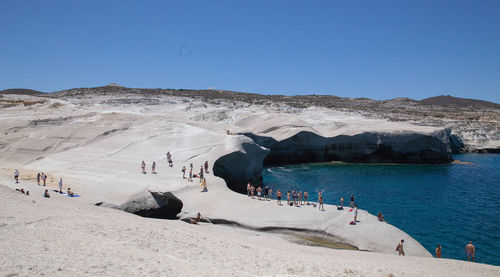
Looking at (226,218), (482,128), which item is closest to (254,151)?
(226,218)

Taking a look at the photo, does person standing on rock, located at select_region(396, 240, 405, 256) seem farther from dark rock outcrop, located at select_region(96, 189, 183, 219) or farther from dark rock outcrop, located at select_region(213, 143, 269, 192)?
dark rock outcrop, located at select_region(213, 143, 269, 192)

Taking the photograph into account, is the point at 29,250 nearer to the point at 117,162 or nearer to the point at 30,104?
the point at 117,162

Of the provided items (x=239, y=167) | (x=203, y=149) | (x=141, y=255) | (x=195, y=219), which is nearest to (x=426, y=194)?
(x=239, y=167)

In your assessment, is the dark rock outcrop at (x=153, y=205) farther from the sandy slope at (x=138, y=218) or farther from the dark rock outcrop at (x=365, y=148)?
the dark rock outcrop at (x=365, y=148)

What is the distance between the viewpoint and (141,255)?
9.54 meters

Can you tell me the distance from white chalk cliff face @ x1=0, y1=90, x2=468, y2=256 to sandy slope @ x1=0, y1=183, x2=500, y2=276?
4.47m

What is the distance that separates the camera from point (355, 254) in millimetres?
13680

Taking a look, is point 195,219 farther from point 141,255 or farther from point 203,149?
point 203,149

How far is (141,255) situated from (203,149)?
21712 mm

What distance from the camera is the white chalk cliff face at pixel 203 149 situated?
18797 mm

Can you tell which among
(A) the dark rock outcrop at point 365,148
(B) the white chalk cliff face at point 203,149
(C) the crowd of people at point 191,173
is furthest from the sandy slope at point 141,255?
(A) the dark rock outcrop at point 365,148

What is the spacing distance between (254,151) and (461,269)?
23.2 meters

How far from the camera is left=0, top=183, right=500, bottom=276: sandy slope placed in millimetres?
8453

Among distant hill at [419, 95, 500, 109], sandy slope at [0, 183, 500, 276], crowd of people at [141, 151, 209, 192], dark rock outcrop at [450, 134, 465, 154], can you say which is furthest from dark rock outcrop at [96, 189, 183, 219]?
distant hill at [419, 95, 500, 109]
